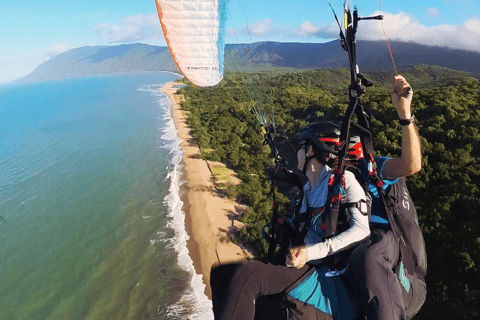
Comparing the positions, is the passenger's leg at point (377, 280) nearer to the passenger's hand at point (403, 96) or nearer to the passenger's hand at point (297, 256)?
the passenger's hand at point (297, 256)

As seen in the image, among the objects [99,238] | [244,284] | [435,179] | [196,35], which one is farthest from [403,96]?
[99,238]

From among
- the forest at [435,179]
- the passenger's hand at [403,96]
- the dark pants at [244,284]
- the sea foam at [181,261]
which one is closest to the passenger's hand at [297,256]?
the dark pants at [244,284]

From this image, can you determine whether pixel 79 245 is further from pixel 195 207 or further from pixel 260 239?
pixel 260 239

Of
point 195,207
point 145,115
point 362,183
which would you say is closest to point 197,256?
point 195,207

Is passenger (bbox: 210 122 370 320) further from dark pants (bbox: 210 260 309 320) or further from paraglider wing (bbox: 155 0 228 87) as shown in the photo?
paraglider wing (bbox: 155 0 228 87)

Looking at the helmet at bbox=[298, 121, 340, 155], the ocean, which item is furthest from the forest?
the ocean

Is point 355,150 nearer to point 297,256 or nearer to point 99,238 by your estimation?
point 297,256
